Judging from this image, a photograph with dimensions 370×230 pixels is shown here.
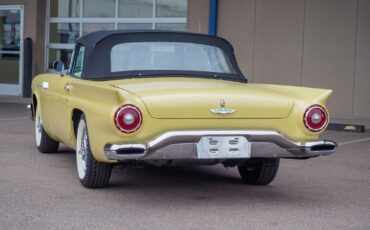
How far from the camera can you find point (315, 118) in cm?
613

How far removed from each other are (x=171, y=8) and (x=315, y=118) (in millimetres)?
11359

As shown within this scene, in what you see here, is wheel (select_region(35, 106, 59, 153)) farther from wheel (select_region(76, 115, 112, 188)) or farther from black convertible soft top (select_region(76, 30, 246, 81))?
wheel (select_region(76, 115, 112, 188))

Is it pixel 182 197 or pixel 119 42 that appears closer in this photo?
pixel 182 197

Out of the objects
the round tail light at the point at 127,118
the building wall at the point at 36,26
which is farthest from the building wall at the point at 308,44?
the round tail light at the point at 127,118

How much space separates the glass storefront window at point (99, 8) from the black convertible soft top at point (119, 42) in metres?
10.6

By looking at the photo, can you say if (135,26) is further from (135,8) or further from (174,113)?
(174,113)

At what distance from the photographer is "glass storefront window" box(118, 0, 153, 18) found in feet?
57.2

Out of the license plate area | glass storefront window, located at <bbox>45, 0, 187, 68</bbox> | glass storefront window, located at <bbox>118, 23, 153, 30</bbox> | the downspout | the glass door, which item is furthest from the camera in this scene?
the glass door

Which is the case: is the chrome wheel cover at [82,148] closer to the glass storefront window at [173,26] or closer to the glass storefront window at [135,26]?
the glass storefront window at [173,26]

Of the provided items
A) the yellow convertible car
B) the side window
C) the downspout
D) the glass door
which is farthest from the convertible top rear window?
the glass door

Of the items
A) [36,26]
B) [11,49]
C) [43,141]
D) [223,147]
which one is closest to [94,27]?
[36,26]

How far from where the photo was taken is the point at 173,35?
24.0 ft

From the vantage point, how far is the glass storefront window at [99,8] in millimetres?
18048

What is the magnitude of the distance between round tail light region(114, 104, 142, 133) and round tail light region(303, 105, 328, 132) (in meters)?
1.47
